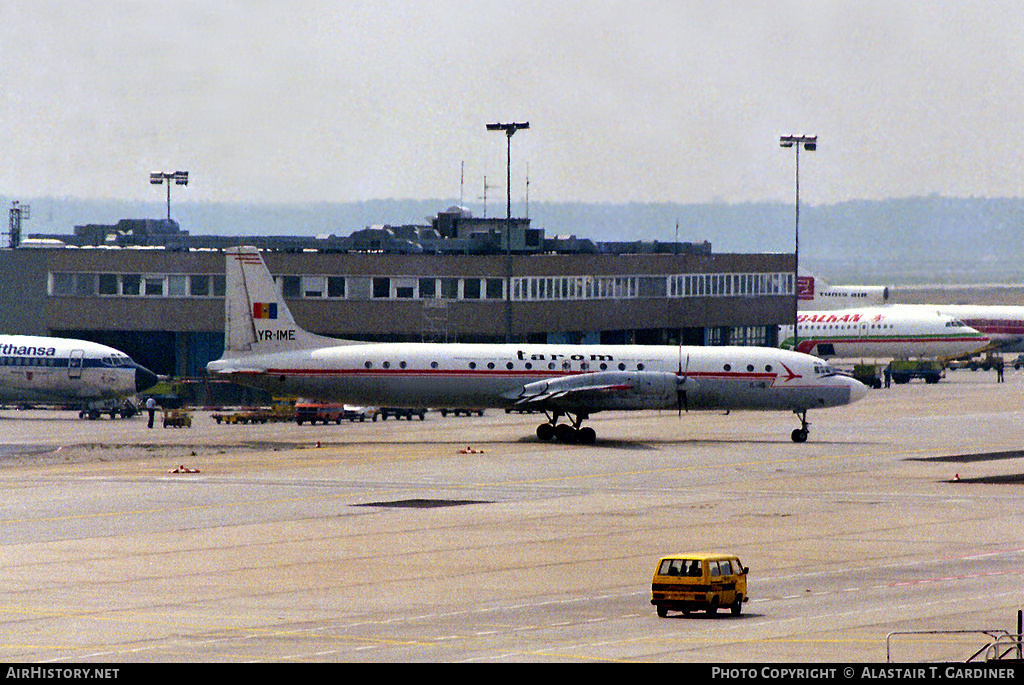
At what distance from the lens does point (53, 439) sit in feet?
238

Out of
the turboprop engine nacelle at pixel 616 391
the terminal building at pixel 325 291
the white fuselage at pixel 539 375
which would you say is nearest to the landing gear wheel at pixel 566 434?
the turboprop engine nacelle at pixel 616 391

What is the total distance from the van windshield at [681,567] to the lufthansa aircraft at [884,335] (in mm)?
106477

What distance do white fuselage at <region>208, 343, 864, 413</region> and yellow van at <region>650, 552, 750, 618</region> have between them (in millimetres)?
39325

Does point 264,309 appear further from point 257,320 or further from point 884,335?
point 884,335

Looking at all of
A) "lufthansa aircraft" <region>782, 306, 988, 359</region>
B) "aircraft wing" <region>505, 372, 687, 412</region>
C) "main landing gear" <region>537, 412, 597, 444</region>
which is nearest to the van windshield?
"aircraft wing" <region>505, 372, 687, 412</region>

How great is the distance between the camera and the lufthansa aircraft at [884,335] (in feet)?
446

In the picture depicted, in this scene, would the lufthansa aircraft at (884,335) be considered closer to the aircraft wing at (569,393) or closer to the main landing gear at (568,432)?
the main landing gear at (568,432)

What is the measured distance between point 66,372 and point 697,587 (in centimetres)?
6518

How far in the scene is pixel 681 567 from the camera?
31.6 m

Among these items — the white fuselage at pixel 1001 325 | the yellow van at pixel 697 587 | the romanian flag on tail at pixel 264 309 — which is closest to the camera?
the yellow van at pixel 697 587

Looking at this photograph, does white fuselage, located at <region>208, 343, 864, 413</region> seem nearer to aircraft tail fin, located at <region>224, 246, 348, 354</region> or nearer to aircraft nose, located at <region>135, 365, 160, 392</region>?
aircraft tail fin, located at <region>224, 246, 348, 354</region>

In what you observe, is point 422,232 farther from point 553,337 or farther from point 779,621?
point 779,621
